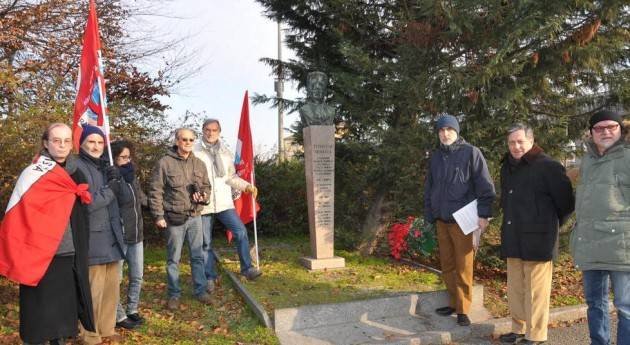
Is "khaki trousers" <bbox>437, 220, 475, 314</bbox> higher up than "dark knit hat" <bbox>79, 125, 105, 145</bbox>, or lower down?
lower down

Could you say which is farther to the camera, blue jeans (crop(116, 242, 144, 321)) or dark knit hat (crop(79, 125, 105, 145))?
blue jeans (crop(116, 242, 144, 321))

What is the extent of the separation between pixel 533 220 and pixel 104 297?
4112mm

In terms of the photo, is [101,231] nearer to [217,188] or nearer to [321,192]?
[217,188]

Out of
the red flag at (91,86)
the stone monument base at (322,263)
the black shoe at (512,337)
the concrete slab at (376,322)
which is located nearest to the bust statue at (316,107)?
the stone monument base at (322,263)

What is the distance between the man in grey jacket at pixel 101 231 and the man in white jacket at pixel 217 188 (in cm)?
152

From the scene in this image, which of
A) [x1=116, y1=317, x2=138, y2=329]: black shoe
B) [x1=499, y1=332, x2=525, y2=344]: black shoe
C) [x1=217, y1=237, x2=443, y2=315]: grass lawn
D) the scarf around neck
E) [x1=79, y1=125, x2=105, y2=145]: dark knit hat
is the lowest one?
[x1=499, y1=332, x2=525, y2=344]: black shoe

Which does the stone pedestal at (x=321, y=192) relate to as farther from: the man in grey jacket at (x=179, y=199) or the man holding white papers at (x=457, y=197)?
the man holding white papers at (x=457, y=197)

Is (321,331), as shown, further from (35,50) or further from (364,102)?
(35,50)

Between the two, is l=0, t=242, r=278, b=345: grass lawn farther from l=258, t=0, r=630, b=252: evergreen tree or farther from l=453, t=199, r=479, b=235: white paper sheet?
l=258, t=0, r=630, b=252: evergreen tree

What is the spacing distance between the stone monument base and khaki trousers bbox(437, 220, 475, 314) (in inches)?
87.4

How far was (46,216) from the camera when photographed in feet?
12.6

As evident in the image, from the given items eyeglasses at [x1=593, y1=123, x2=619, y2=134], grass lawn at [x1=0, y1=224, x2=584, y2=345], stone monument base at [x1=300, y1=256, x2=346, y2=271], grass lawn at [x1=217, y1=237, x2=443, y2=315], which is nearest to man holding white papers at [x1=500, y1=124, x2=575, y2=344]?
eyeglasses at [x1=593, y1=123, x2=619, y2=134]

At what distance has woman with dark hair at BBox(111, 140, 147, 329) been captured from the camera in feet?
16.0

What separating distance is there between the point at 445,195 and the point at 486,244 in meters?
2.76
